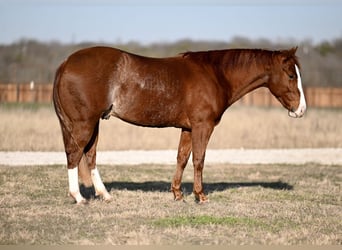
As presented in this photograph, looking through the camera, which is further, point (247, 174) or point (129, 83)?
point (247, 174)

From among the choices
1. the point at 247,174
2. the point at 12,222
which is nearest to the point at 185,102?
the point at 12,222

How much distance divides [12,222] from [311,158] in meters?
10.7

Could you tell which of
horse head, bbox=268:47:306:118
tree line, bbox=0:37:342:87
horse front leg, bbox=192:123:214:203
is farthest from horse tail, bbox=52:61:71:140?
tree line, bbox=0:37:342:87

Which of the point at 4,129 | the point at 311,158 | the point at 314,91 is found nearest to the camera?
the point at 311,158

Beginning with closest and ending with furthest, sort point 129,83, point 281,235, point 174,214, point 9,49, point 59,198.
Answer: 1. point 281,235
2. point 174,214
3. point 129,83
4. point 59,198
5. point 9,49

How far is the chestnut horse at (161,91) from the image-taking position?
890cm

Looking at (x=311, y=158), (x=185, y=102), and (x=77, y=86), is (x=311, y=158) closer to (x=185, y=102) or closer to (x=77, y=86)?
(x=185, y=102)

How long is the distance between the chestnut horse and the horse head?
2 cm

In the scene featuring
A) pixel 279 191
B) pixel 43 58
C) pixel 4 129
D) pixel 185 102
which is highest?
pixel 185 102

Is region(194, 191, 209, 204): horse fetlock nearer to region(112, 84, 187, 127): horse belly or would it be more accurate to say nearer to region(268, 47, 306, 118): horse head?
region(112, 84, 187, 127): horse belly

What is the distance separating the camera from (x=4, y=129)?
64.1ft

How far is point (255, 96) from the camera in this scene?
51.0 m

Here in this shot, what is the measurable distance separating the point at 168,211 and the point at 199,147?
127 cm

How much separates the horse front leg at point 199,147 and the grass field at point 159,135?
8.78 m
